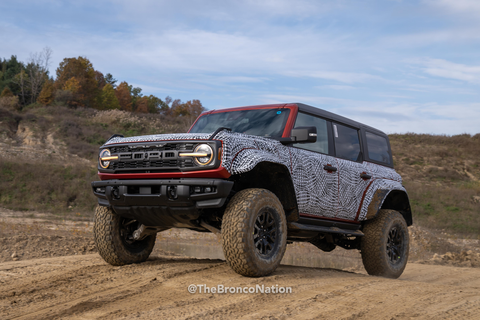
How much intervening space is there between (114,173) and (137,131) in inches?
1559

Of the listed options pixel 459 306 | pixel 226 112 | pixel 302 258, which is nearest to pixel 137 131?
pixel 302 258

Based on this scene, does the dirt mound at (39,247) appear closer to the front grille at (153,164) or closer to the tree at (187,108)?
the front grille at (153,164)

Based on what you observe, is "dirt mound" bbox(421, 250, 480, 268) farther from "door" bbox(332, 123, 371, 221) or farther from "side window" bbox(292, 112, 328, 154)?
"side window" bbox(292, 112, 328, 154)

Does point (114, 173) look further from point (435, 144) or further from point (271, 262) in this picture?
point (435, 144)

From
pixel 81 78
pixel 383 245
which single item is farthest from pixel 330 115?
pixel 81 78

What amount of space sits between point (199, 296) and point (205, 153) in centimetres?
140

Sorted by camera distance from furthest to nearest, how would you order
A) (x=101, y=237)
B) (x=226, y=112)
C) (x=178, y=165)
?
(x=226, y=112)
(x=101, y=237)
(x=178, y=165)

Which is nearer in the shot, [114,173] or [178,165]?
[178,165]

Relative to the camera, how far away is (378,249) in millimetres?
6820

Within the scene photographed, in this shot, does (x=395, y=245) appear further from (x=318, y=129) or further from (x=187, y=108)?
(x=187, y=108)

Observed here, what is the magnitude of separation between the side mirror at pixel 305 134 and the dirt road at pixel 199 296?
5.27 feet

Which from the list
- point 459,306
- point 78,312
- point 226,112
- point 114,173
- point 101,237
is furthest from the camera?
point 226,112

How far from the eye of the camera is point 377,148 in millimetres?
7812

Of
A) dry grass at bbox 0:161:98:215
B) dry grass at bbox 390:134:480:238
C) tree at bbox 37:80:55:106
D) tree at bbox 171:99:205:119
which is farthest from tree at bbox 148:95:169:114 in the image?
dry grass at bbox 0:161:98:215
